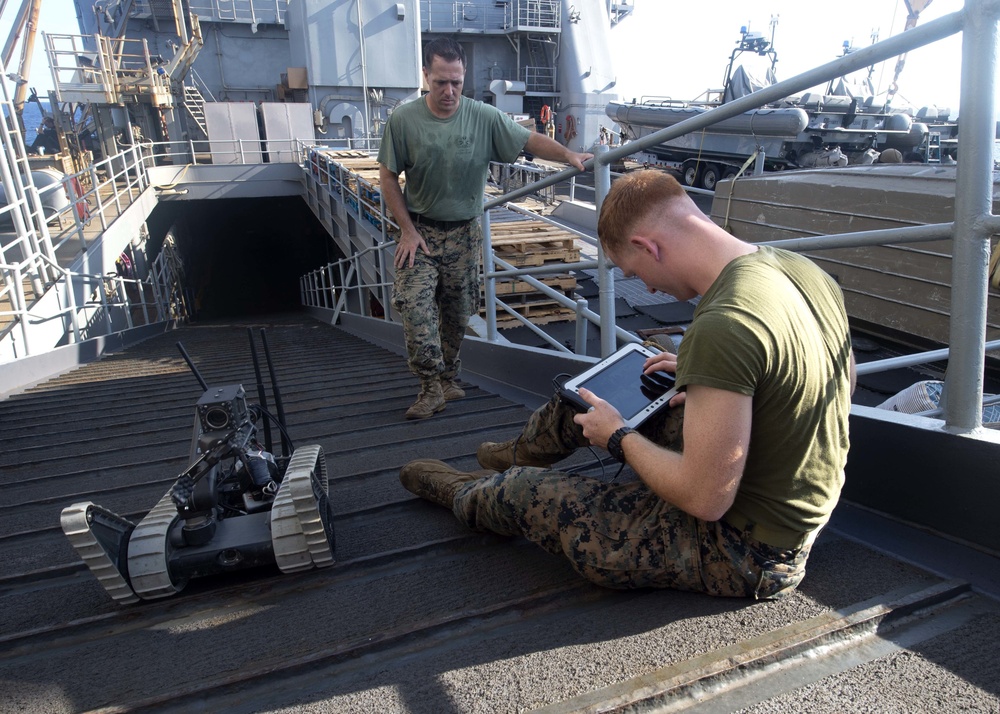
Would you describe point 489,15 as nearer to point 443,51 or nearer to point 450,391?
point 443,51

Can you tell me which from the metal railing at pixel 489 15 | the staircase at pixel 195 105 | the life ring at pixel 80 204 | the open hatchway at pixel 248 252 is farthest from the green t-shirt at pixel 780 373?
the metal railing at pixel 489 15

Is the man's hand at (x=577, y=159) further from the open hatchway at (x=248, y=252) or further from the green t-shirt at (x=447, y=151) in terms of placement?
the open hatchway at (x=248, y=252)

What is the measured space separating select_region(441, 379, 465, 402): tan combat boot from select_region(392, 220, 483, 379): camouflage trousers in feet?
0.17

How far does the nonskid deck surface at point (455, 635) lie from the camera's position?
4.15ft

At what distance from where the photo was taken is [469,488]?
1946mm

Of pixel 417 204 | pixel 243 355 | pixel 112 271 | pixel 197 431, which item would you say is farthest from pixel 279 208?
pixel 197 431

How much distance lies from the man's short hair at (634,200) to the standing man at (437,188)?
182cm

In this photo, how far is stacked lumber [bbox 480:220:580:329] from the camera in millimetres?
7711

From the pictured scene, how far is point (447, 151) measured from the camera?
11.0 feet

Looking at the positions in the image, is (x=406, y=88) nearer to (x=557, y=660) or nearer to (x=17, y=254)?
(x=17, y=254)

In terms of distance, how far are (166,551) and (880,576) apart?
1839 millimetres

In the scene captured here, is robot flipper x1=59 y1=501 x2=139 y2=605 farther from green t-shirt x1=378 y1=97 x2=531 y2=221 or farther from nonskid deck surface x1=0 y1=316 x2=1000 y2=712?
green t-shirt x1=378 y1=97 x2=531 y2=221

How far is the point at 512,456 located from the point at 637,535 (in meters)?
0.76

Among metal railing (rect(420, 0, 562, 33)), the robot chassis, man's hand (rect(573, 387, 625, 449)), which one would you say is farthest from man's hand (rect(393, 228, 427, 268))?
metal railing (rect(420, 0, 562, 33))
